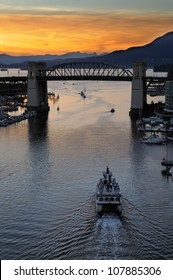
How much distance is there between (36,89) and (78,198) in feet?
79.8

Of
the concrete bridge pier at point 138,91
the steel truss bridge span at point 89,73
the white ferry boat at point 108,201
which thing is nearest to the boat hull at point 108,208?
the white ferry boat at point 108,201

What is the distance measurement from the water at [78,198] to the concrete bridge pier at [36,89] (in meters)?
10.8

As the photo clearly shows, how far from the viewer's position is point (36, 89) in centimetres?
3722

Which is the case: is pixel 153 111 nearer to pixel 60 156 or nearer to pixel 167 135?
pixel 167 135

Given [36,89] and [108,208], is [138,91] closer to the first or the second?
[36,89]

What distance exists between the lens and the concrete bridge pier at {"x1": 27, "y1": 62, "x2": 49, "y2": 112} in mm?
37031

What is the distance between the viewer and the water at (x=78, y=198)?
406 inches

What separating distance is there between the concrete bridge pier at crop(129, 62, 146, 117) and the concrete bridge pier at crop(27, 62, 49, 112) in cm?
717

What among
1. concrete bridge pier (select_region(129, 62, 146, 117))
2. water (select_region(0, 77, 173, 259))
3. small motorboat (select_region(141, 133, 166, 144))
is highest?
concrete bridge pier (select_region(129, 62, 146, 117))

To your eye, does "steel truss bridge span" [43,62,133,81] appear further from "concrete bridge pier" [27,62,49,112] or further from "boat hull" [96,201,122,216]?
"boat hull" [96,201,122,216]

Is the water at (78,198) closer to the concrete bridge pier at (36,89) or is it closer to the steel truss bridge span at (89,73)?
the concrete bridge pier at (36,89)

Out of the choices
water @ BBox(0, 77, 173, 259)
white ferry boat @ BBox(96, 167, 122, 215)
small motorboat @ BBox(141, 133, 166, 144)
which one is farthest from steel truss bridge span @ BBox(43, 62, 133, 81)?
white ferry boat @ BBox(96, 167, 122, 215)

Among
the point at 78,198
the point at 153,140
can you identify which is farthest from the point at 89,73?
the point at 78,198

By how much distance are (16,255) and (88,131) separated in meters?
17.6
